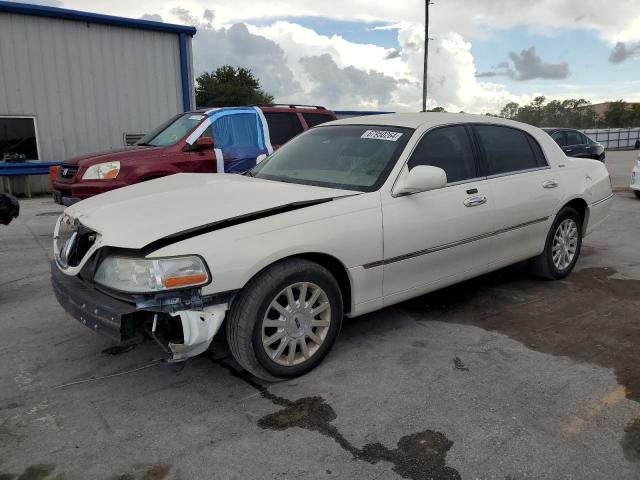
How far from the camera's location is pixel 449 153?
406cm

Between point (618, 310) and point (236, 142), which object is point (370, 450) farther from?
point (236, 142)

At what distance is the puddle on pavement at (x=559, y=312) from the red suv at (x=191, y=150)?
3739 mm

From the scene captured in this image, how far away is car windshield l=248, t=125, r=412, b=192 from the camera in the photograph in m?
3.68

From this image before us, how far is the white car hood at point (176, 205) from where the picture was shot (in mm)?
2900

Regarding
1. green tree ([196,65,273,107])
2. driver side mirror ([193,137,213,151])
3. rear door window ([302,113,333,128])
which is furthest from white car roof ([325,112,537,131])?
green tree ([196,65,273,107])

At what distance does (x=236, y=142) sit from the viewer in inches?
295

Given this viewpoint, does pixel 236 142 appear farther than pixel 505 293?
Yes

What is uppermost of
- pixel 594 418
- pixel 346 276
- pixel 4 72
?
pixel 4 72

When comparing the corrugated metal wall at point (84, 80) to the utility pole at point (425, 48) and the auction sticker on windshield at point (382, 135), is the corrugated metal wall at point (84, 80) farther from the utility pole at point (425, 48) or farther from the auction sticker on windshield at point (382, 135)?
the utility pole at point (425, 48)

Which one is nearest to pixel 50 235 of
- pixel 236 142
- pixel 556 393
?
pixel 236 142

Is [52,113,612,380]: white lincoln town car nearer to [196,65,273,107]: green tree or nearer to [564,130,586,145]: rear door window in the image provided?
[564,130,586,145]: rear door window

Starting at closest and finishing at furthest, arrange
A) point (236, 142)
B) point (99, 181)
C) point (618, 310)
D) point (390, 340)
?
point (390, 340)
point (618, 310)
point (99, 181)
point (236, 142)

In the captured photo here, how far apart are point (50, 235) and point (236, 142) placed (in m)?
3.10

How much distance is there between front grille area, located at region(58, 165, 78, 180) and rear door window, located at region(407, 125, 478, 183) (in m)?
4.76
